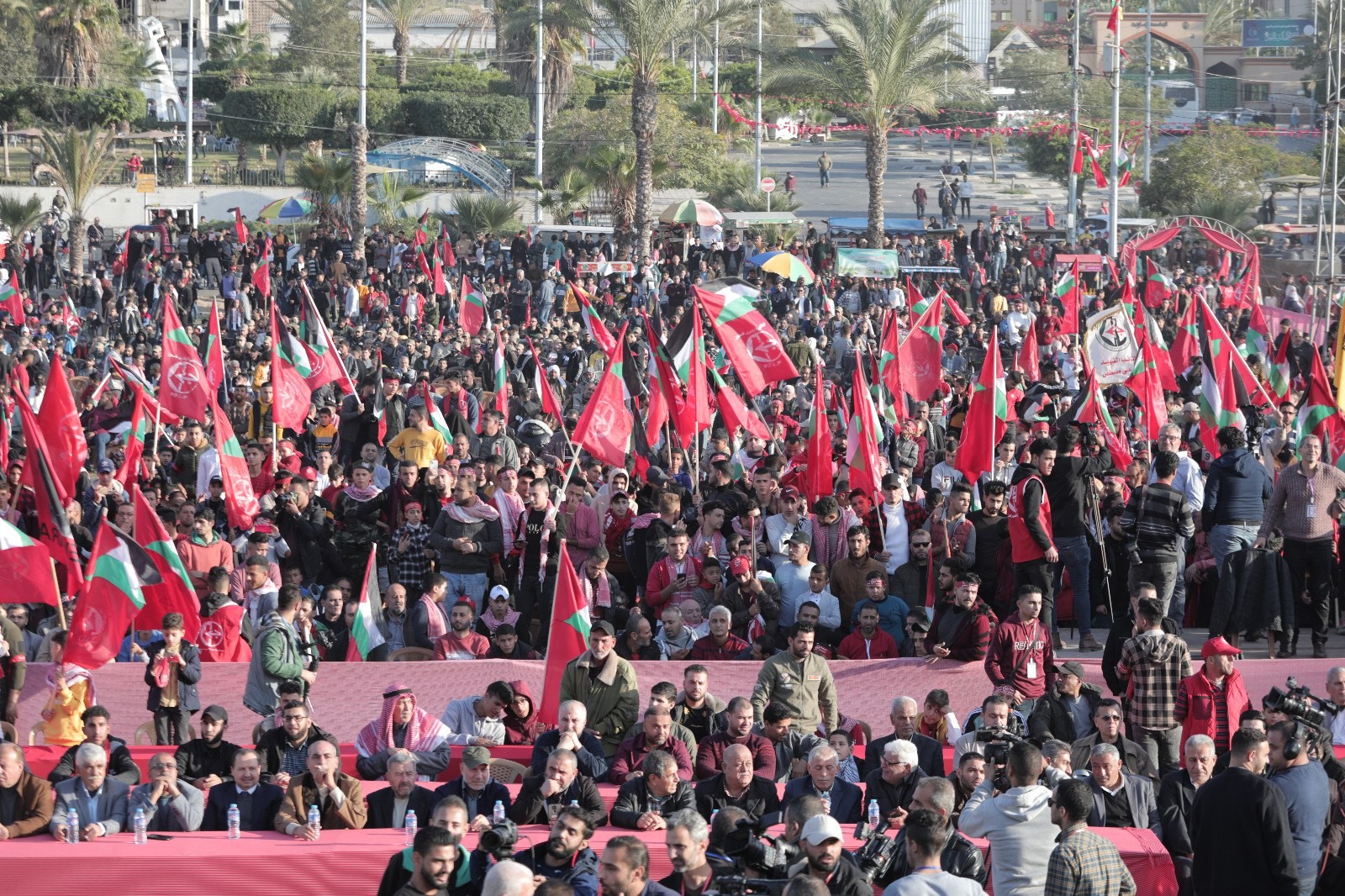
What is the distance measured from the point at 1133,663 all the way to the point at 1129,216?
43.7 m

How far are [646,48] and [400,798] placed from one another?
94.8ft

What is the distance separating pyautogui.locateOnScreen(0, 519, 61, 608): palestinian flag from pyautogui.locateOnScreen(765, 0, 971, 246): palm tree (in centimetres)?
2835

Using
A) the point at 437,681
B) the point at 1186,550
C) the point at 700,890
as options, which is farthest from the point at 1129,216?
the point at 700,890

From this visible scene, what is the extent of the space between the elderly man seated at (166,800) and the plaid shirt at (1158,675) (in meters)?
4.55

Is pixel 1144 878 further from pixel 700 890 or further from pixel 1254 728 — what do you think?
pixel 700 890

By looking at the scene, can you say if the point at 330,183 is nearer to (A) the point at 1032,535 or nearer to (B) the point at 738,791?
(A) the point at 1032,535

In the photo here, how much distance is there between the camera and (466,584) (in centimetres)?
1248

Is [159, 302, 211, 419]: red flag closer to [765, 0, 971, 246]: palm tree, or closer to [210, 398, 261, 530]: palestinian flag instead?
[210, 398, 261, 530]: palestinian flag

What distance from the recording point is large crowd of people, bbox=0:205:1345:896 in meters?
7.22

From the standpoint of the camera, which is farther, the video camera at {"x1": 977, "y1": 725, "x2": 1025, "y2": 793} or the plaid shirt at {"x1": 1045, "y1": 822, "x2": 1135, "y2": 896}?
the video camera at {"x1": 977, "y1": 725, "x2": 1025, "y2": 793}

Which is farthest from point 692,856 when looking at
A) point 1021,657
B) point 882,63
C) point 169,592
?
point 882,63

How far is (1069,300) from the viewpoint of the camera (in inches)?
966

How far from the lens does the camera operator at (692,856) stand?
686cm

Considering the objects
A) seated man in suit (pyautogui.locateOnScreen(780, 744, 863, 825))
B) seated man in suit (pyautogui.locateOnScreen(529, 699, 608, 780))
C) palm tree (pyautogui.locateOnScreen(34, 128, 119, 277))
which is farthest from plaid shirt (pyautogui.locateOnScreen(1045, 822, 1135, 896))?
palm tree (pyautogui.locateOnScreen(34, 128, 119, 277))
